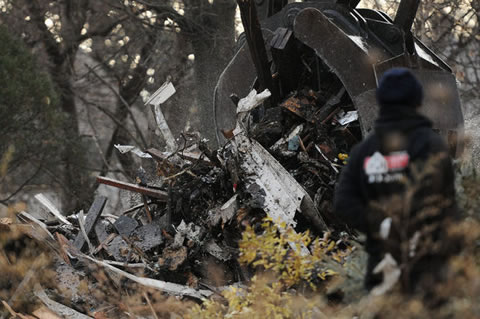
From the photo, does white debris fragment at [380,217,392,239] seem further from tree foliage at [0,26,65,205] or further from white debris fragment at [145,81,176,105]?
tree foliage at [0,26,65,205]

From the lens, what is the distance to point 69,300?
19.6 feet

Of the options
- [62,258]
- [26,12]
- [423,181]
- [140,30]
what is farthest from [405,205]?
[26,12]

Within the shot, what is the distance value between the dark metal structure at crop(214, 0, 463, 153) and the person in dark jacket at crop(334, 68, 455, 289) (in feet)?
8.57

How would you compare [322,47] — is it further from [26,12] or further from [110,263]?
[26,12]

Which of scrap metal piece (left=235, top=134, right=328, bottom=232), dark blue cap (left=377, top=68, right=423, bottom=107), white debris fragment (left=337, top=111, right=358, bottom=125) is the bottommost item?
scrap metal piece (left=235, top=134, right=328, bottom=232)

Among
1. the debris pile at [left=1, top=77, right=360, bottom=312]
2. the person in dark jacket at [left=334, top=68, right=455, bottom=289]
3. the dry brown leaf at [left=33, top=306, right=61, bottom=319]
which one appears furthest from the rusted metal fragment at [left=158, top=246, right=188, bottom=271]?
the person in dark jacket at [left=334, top=68, right=455, bottom=289]

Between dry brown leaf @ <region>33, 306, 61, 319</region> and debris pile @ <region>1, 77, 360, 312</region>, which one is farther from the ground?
debris pile @ <region>1, 77, 360, 312</region>

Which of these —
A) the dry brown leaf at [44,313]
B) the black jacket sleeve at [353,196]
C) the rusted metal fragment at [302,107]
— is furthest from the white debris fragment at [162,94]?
the black jacket sleeve at [353,196]

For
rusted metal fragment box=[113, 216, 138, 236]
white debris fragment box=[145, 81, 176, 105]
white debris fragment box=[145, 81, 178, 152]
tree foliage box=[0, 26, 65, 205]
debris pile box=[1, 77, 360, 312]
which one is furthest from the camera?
tree foliage box=[0, 26, 65, 205]

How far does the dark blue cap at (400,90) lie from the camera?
3.15 m

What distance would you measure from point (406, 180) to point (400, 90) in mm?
438

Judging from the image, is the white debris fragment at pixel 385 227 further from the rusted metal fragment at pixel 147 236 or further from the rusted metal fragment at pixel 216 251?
the rusted metal fragment at pixel 147 236

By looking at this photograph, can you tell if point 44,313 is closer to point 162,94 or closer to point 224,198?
point 224,198

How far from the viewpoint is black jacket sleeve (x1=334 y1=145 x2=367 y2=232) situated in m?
3.35
